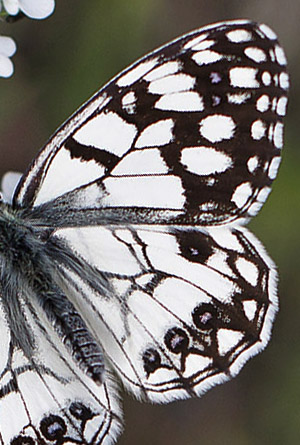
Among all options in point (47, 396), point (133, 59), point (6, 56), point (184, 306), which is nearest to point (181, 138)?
point (184, 306)

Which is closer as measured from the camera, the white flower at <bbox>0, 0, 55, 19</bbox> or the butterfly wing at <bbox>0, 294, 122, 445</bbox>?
the butterfly wing at <bbox>0, 294, 122, 445</bbox>

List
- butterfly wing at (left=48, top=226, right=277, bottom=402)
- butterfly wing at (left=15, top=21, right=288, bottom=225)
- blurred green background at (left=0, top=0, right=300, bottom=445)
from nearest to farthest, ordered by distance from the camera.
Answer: butterfly wing at (left=15, top=21, right=288, bottom=225) < butterfly wing at (left=48, top=226, right=277, bottom=402) < blurred green background at (left=0, top=0, right=300, bottom=445)

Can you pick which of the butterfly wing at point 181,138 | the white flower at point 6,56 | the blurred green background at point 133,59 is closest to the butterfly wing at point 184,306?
the butterfly wing at point 181,138

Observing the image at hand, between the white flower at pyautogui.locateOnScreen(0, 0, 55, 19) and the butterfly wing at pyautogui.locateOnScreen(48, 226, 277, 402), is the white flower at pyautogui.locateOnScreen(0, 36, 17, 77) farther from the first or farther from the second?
the butterfly wing at pyautogui.locateOnScreen(48, 226, 277, 402)

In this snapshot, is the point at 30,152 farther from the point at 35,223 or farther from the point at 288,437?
the point at 288,437

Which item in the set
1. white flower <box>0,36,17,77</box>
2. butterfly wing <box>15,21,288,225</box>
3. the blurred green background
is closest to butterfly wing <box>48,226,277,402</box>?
butterfly wing <box>15,21,288,225</box>

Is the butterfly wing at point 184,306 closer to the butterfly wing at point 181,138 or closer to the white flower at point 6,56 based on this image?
the butterfly wing at point 181,138

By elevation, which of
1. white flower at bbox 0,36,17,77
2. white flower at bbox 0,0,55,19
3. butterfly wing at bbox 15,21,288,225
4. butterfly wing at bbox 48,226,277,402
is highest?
white flower at bbox 0,0,55,19
